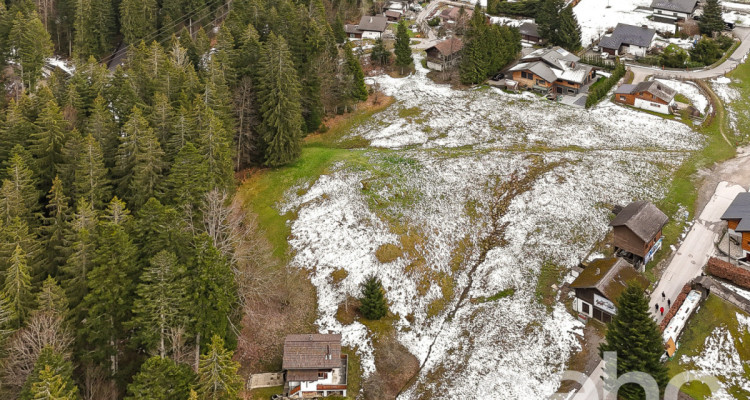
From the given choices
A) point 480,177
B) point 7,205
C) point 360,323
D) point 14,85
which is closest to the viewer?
point 7,205

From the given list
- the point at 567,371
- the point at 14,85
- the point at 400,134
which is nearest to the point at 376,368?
the point at 567,371

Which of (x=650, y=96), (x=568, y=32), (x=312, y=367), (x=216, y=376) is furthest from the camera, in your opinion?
(x=568, y=32)

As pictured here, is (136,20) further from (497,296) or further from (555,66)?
(497,296)

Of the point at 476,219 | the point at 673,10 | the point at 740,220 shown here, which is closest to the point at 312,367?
the point at 476,219

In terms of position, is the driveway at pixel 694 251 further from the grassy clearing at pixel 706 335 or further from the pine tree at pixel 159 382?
the pine tree at pixel 159 382

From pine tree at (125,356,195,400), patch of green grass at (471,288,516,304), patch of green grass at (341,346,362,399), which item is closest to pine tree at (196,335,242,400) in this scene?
pine tree at (125,356,195,400)

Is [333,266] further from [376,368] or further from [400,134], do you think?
[400,134]

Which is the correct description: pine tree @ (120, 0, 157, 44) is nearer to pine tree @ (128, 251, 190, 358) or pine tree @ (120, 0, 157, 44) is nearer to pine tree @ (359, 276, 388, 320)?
pine tree @ (359, 276, 388, 320)

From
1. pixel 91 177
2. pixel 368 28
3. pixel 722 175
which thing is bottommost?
pixel 722 175
